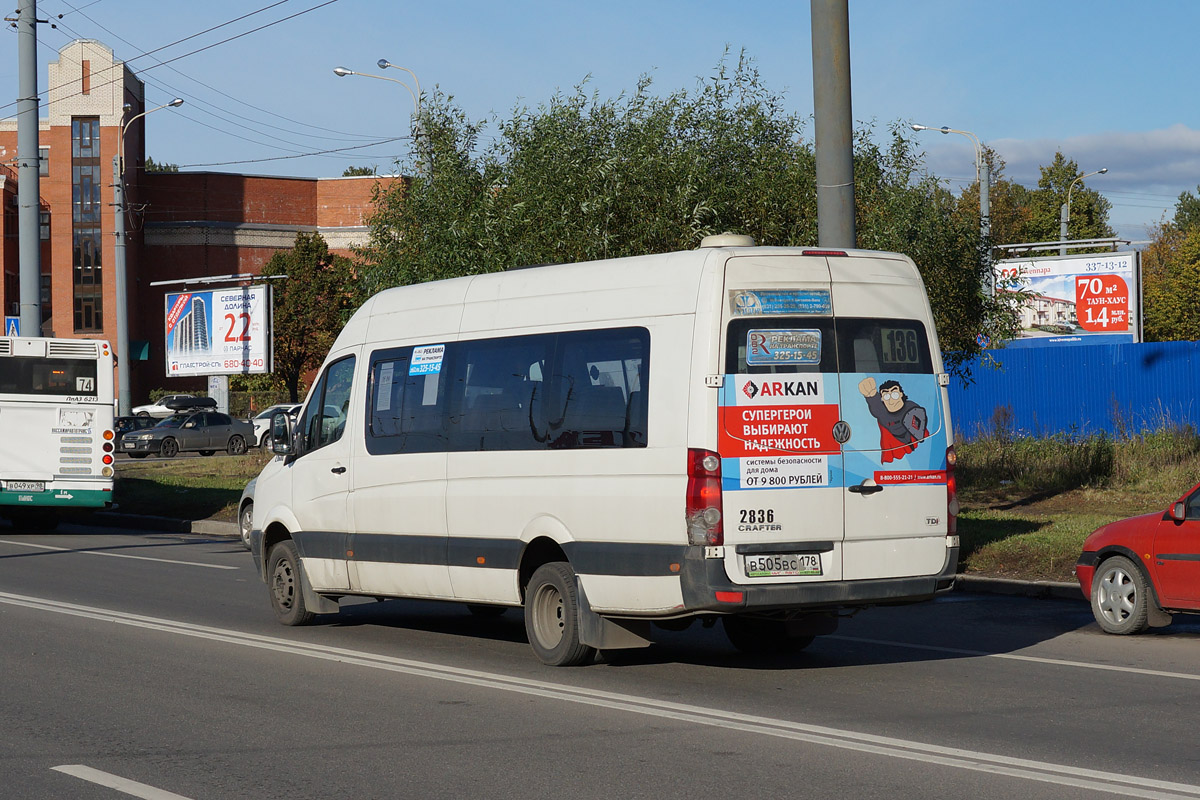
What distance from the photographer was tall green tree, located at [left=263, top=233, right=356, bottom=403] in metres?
63.1

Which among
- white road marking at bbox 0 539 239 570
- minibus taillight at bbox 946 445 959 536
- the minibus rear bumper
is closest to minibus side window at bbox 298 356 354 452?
the minibus rear bumper

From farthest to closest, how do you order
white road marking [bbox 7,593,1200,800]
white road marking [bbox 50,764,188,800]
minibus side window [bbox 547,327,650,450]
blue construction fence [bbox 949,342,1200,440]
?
blue construction fence [bbox 949,342,1200,440], minibus side window [bbox 547,327,650,450], white road marking [bbox 7,593,1200,800], white road marking [bbox 50,764,188,800]

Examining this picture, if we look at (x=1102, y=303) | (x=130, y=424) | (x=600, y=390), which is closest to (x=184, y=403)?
(x=130, y=424)

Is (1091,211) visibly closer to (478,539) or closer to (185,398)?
(185,398)

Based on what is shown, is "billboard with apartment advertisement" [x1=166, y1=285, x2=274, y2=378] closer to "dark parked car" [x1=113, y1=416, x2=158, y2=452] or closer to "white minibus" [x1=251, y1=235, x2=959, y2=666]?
"dark parked car" [x1=113, y1=416, x2=158, y2=452]

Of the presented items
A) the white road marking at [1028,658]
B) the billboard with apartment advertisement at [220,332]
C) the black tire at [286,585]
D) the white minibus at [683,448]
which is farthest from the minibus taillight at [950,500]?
the billboard with apartment advertisement at [220,332]

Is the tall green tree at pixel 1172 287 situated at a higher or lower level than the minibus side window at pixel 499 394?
higher

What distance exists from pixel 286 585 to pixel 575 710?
15.4 feet

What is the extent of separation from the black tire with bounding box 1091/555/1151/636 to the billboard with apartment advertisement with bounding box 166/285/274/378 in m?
36.4

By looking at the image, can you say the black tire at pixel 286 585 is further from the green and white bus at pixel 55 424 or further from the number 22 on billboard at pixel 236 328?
the number 22 on billboard at pixel 236 328

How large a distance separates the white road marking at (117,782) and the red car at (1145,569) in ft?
25.0

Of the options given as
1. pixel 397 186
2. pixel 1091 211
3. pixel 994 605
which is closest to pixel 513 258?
pixel 397 186

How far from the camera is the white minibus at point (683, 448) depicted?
27.9 feet

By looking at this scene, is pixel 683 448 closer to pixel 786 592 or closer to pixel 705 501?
pixel 705 501
